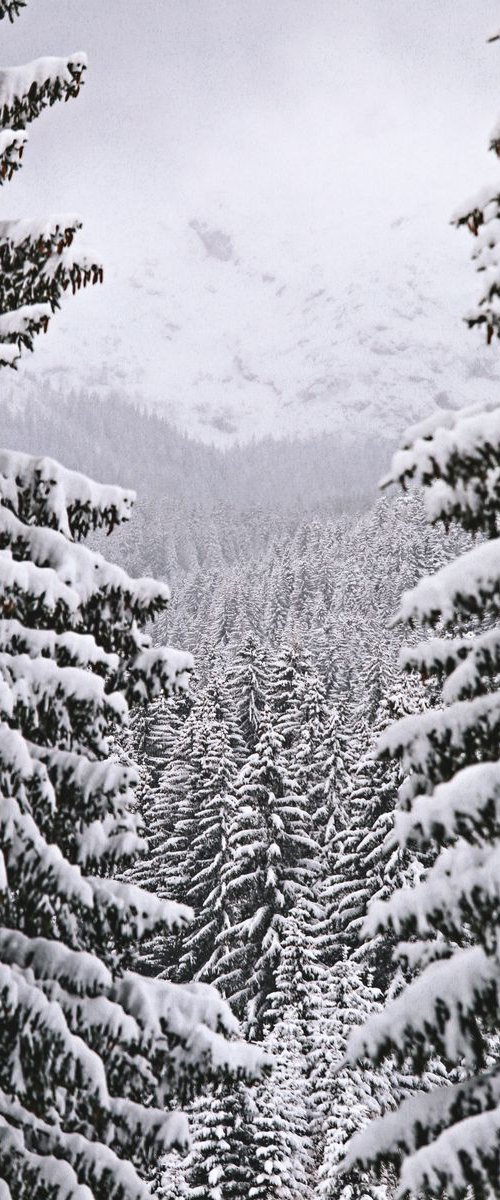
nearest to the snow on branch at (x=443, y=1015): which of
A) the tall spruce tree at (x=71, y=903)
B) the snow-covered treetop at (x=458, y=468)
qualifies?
the tall spruce tree at (x=71, y=903)

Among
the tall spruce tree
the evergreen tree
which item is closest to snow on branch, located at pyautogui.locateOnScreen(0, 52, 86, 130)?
the tall spruce tree

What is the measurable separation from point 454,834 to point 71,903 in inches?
103

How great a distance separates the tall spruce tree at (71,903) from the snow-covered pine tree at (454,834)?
156 centimetres

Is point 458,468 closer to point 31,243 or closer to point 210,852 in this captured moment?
point 31,243

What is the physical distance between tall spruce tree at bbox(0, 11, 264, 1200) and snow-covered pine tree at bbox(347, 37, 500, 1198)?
1.56m

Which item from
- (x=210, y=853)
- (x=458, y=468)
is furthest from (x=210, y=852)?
(x=458, y=468)

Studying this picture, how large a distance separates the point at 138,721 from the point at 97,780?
42.0 m

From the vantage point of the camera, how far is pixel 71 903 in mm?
5977

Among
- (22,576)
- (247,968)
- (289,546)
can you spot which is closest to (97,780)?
(22,576)

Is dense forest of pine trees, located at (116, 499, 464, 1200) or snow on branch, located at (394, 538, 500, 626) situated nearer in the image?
snow on branch, located at (394, 538, 500, 626)

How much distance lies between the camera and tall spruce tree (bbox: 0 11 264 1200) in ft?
19.2

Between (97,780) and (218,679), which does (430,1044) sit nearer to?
(97,780)

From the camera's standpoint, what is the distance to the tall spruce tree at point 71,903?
19.2 feet

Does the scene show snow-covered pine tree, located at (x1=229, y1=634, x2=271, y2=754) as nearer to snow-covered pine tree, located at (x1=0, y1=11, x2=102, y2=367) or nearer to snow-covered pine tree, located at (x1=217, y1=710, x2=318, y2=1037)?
snow-covered pine tree, located at (x1=217, y1=710, x2=318, y2=1037)
